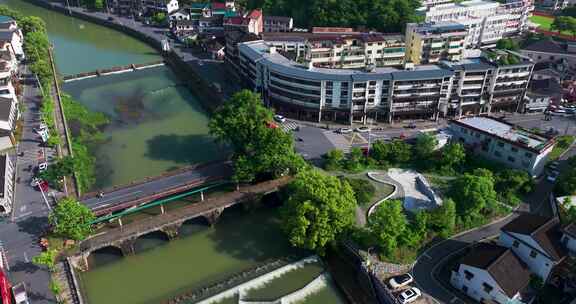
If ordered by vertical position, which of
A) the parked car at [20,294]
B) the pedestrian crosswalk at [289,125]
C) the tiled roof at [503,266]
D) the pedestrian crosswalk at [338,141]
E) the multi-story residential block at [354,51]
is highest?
the multi-story residential block at [354,51]

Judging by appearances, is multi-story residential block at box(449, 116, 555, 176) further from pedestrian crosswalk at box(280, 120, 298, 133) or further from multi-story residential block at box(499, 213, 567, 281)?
pedestrian crosswalk at box(280, 120, 298, 133)

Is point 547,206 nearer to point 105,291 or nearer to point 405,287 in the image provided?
point 405,287

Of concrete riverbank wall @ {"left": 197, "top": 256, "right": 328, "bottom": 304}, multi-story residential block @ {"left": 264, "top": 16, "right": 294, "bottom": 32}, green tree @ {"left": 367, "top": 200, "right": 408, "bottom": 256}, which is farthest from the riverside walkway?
multi-story residential block @ {"left": 264, "top": 16, "right": 294, "bottom": 32}

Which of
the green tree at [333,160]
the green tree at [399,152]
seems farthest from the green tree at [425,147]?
the green tree at [333,160]

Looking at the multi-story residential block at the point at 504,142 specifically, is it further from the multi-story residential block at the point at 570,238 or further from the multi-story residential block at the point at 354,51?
the multi-story residential block at the point at 354,51

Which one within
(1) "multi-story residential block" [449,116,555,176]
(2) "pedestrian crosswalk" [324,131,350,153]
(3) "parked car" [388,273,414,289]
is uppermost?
(1) "multi-story residential block" [449,116,555,176]

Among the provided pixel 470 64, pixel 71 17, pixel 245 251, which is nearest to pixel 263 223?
pixel 245 251
